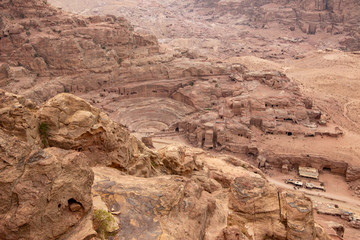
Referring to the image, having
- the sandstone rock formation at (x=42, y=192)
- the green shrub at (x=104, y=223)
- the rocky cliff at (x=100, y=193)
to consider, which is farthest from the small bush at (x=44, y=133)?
the green shrub at (x=104, y=223)

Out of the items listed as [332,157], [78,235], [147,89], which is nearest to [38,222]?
[78,235]

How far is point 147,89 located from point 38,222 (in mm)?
44914

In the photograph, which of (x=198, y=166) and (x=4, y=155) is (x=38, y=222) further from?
(x=198, y=166)

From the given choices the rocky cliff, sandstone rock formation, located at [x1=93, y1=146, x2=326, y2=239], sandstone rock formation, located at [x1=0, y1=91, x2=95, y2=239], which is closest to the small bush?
the rocky cliff

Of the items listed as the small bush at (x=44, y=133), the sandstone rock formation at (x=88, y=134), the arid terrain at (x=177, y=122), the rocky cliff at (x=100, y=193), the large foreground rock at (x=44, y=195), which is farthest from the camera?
the sandstone rock formation at (x=88, y=134)

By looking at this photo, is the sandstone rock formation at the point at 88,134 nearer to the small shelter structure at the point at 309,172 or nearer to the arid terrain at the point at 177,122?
the arid terrain at the point at 177,122

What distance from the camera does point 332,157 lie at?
112 ft

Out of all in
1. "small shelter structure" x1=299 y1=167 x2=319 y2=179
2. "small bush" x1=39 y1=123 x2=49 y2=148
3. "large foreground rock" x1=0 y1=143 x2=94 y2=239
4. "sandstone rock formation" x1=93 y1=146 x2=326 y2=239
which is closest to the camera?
"large foreground rock" x1=0 y1=143 x2=94 y2=239

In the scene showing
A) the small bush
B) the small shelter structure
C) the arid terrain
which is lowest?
the small shelter structure

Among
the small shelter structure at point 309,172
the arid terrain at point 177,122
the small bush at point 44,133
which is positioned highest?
the small bush at point 44,133

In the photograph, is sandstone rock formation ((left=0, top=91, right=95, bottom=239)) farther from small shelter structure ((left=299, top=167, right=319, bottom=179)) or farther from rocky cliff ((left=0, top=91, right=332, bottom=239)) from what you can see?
small shelter structure ((left=299, top=167, right=319, bottom=179))

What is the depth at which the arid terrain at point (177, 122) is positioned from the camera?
32.1ft

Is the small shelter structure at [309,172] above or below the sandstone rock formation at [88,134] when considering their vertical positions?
below

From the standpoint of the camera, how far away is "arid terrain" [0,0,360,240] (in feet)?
32.1
